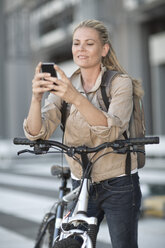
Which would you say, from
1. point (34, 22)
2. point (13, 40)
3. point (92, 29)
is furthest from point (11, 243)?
point (34, 22)

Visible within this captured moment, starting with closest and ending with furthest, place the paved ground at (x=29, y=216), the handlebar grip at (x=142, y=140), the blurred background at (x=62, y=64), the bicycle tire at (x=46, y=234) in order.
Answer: the handlebar grip at (x=142, y=140), the bicycle tire at (x=46, y=234), the paved ground at (x=29, y=216), the blurred background at (x=62, y=64)

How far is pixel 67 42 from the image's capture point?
26984 millimetres

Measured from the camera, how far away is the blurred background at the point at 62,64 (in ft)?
24.7

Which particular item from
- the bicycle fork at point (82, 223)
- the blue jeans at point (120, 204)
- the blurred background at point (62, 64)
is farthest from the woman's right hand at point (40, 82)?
the blurred background at point (62, 64)

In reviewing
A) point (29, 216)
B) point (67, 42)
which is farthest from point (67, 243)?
point (67, 42)

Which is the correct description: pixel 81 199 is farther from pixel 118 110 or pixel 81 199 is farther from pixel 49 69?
pixel 49 69

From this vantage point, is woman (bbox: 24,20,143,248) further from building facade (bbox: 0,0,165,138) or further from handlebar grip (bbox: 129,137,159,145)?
building facade (bbox: 0,0,165,138)

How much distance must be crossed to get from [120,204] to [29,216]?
203 inches

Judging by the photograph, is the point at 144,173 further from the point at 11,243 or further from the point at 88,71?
the point at 88,71

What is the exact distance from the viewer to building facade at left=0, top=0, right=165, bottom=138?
22.0m

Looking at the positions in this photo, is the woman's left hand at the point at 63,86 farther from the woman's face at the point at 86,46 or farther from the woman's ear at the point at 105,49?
the woman's ear at the point at 105,49

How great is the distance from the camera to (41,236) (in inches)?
Answer: 168

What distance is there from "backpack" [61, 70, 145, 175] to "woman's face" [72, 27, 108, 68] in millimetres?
124

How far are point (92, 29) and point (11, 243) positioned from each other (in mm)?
3653
